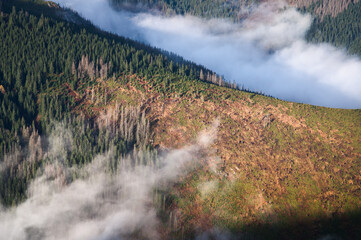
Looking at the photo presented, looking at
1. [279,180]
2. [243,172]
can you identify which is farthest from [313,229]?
[243,172]

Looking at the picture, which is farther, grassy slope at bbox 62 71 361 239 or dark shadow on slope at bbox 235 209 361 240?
grassy slope at bbox 62 71 361 239

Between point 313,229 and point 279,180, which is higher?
point 279,180

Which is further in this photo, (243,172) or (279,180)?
(243,172)

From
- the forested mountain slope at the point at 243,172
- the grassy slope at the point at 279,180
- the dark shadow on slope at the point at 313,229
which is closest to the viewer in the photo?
the dark shadow on slope at the point at 313,229

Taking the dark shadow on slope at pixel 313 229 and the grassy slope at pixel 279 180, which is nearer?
the dark shadow on slope at pixel 313 229

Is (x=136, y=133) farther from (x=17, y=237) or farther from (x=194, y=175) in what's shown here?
(x=17, y=237)

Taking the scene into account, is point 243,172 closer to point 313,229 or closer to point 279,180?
point 279,180

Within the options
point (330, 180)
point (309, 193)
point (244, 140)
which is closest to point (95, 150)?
point (244, 140)

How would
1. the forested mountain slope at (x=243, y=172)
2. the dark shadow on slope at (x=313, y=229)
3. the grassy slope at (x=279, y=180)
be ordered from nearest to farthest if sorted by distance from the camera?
the dark shadow on slope at (x=313, y=229) → the grassy slope at (x=279, y=180) → the forested mountain slope at (x=243, y=172)

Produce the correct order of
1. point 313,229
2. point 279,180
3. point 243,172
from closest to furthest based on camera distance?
1. point 313,229
2. point 279,180
3. point 243,172

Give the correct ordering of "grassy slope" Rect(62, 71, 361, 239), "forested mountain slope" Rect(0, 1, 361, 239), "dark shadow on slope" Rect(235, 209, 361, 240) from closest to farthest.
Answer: "dark shadow on slope" Rect(235, 209, 361, 240), "grassy slope" Rect(62, 71, 361, 239), "forested mountain slope" Rect(0, 1, 361, 239)

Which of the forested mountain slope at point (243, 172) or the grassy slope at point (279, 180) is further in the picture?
the forested mountain slope at point (243, 172)
